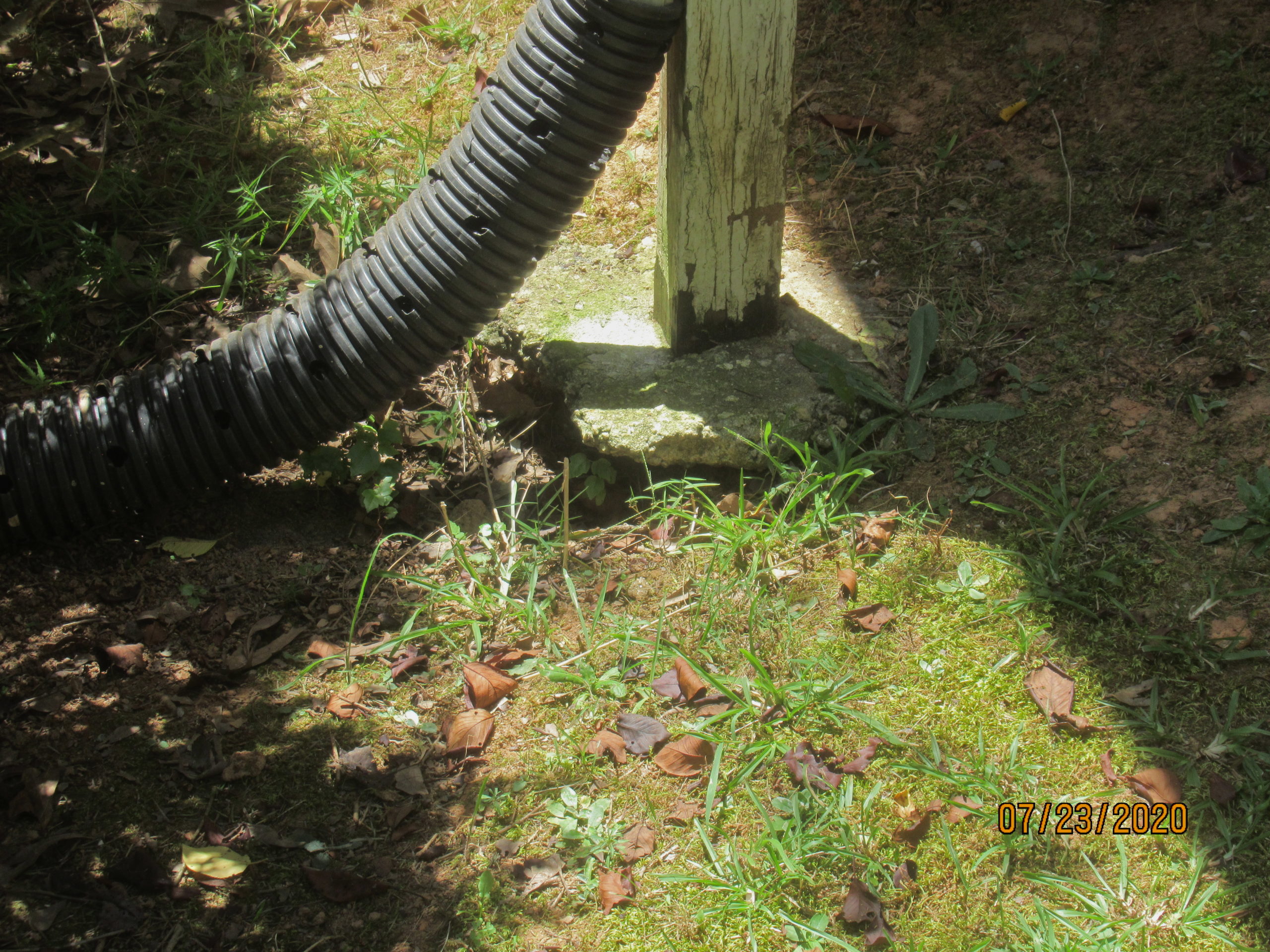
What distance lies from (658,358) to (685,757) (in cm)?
144

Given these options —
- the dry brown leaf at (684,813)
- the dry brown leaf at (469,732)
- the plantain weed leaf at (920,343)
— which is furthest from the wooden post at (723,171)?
the dry brown leaf at (684,813)

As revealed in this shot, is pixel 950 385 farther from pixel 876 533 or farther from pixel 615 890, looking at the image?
pixel 615 890

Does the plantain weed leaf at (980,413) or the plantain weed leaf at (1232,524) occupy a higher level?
the plantain weed leaf at (980,413)

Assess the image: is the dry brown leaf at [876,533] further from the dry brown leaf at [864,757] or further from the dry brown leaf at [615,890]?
the dry brown leaf at [615,890]

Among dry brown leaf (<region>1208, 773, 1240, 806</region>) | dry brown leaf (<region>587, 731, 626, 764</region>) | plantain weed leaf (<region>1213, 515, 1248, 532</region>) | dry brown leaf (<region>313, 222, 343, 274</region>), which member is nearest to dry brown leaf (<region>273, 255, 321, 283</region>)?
dry brown leaf (<region>313, 222, 343, 274</region>)

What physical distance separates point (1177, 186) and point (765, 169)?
5.35 feet

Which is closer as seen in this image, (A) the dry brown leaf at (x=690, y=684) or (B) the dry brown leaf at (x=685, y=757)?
(B) the dry brown leaf at (x=685, y=757)

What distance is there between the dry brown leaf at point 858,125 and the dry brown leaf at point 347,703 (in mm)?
2944

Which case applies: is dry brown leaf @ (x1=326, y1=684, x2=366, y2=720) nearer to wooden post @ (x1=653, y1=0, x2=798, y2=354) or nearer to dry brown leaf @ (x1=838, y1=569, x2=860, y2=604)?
dry brown leaf @ (x1=838, y1=569, x2=860, y2=604)

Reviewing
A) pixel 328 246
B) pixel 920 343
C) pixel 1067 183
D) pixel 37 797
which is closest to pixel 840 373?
pixel 920 343

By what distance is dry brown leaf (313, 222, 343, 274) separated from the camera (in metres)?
3.81

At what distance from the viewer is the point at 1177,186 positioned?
346 cm

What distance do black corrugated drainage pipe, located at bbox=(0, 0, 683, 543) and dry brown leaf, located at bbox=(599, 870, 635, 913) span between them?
167 cm

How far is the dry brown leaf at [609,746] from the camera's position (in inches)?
93.9
